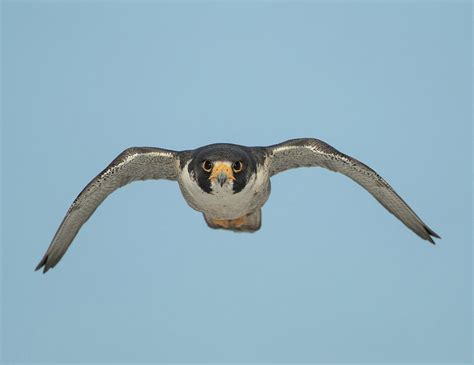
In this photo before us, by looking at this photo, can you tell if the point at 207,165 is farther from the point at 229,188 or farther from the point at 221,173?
the point at 229,188

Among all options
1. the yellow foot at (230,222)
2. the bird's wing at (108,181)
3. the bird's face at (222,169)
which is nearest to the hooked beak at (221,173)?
the bird's face at (222,169)

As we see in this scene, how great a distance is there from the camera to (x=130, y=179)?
14633mm

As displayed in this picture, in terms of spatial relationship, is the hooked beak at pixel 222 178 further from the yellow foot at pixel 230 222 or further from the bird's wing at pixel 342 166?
the yellow foot at pixel 230 222

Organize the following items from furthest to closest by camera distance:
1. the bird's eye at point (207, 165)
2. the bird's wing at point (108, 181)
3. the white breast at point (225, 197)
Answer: the bird's wing at point (108, 181)
the white breast at point (225, 197)
the bird's eye at point (207, 165)

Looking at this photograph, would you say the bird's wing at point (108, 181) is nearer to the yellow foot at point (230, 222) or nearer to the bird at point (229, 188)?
the bird at point (229, 188)

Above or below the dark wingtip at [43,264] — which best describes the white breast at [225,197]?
above

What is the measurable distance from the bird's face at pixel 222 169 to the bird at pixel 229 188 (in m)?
0.03

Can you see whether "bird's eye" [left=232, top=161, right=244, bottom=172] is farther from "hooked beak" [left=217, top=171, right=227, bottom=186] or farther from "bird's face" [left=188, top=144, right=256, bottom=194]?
"hooked beak" [left=217, top=171, right=227, bottom=186]

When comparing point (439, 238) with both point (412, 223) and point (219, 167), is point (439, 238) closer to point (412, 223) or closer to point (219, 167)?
point (412, 223)

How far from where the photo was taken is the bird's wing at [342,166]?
45.7 ft

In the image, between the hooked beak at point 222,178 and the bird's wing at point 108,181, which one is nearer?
the hooked beak at point 222,178

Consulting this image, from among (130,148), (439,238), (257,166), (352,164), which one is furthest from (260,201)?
(439,238)

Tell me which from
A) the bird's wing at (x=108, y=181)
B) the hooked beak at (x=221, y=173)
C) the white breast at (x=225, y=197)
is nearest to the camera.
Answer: the hooked beak at (x=221, y=173)

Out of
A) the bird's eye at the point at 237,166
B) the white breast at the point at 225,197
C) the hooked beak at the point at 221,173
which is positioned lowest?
the white breast at the point at 225,197
